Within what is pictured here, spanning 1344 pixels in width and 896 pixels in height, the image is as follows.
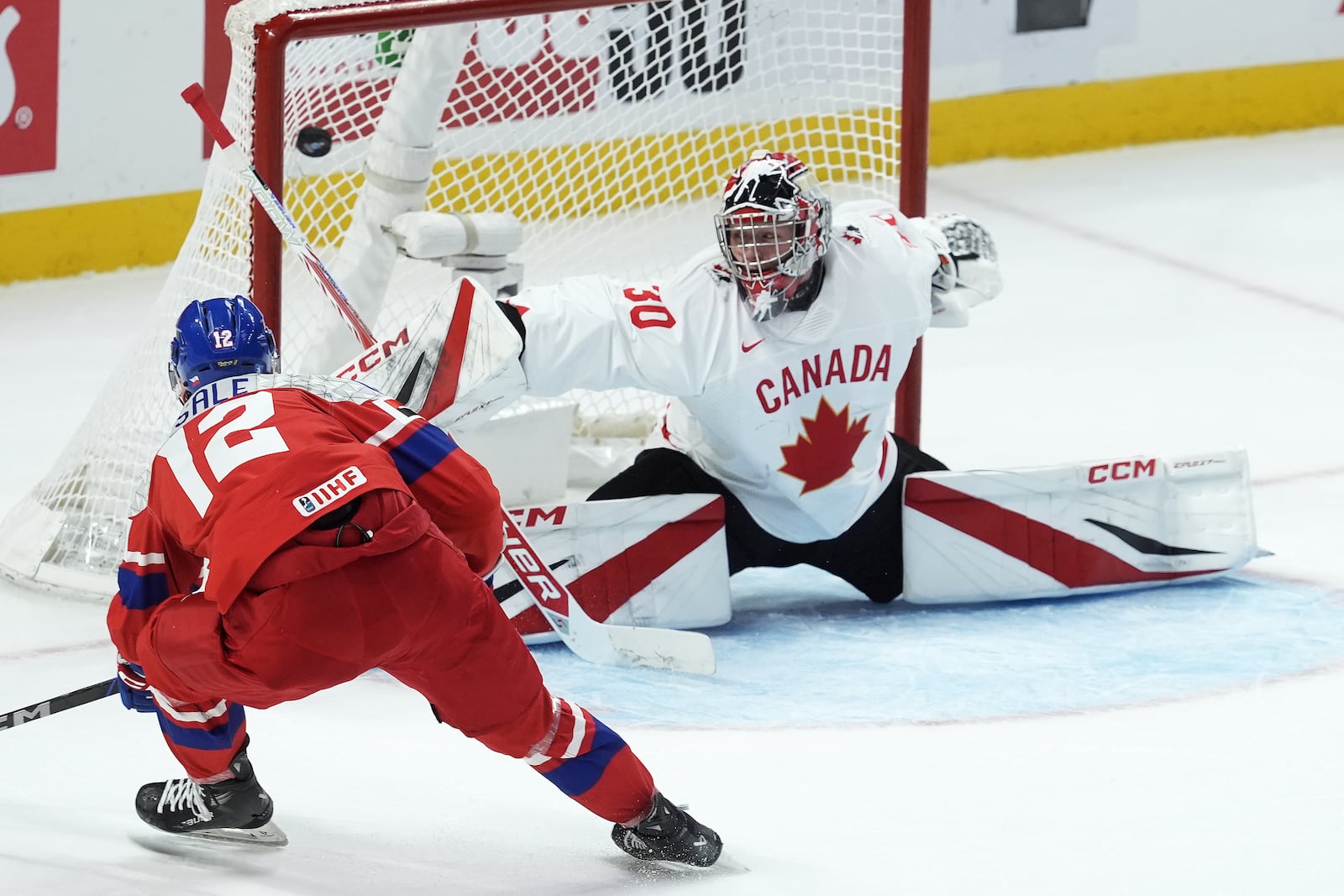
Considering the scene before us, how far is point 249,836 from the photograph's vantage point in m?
2.96

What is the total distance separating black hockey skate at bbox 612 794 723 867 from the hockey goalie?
0.92 metres

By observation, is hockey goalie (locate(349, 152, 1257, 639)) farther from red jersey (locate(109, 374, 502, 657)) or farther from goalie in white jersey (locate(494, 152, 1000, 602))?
red jersey (locate(109, 374, 502, 657))

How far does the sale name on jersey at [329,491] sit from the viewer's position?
2455 mm

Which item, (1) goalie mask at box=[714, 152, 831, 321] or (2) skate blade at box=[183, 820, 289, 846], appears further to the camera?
(1) goalie mask at box=[714, 152, 831, 321]

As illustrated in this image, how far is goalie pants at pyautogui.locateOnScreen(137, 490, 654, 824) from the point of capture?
247 cm

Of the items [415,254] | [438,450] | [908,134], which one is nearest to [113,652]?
[415,254]

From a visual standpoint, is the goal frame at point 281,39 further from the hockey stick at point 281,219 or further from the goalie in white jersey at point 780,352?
the goalie in white jersey at point 780,352

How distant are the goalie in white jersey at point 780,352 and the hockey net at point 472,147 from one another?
1.52 ft

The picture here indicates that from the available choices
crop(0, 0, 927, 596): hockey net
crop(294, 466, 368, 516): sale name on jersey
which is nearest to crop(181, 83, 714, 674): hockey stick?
crop(0, 0, 927, 596): hockey net

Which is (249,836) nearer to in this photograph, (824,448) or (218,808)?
(218,808)

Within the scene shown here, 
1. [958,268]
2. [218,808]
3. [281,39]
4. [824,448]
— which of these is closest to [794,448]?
[824,448]

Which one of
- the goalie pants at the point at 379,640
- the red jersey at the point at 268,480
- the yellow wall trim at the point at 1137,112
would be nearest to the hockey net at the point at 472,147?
the red jersey at the point at 268,480

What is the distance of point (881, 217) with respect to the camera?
3875 mm

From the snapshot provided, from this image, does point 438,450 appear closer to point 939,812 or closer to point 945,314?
→ point 939,812
